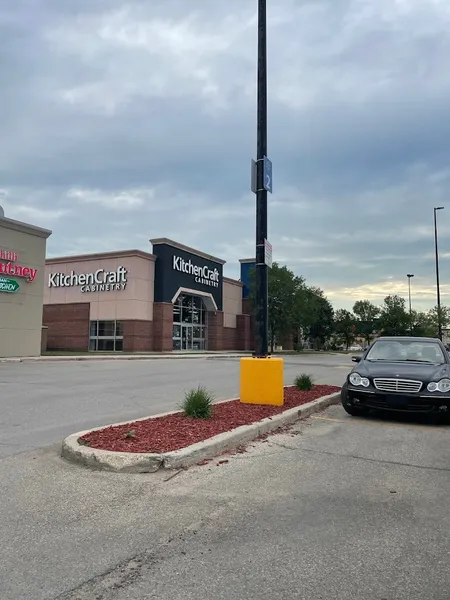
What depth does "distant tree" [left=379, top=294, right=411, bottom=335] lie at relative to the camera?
67.2m

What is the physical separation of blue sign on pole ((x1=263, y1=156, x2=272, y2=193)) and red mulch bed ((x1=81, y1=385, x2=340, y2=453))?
420 centimetres

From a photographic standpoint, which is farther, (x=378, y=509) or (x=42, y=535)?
(x=378, y=509)

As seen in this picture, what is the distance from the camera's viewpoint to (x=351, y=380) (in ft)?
29.6

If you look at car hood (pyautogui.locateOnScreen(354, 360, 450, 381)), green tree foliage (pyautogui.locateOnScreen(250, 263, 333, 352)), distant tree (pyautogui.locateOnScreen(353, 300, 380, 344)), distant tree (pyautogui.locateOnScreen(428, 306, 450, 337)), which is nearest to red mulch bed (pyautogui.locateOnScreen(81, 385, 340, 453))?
car hood (pyautogui.locateOnScreen(354, 360, 450, 381))

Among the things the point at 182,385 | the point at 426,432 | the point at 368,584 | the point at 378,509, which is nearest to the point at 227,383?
the point at 182,385

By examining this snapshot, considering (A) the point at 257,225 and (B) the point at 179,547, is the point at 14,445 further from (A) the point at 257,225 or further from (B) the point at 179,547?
(A) the point at 257,225

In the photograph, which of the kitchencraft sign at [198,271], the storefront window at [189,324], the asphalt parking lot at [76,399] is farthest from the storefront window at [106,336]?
the asphalt parking lot at [76,399]

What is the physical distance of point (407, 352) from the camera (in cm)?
1005

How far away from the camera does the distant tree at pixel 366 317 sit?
7675 centimetres

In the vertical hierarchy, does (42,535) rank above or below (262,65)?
below

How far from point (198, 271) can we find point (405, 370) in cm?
3718

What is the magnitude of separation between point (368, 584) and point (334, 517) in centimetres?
111

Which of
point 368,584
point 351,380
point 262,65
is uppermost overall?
point 262,65

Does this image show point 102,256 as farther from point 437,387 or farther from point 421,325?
point 421,325
